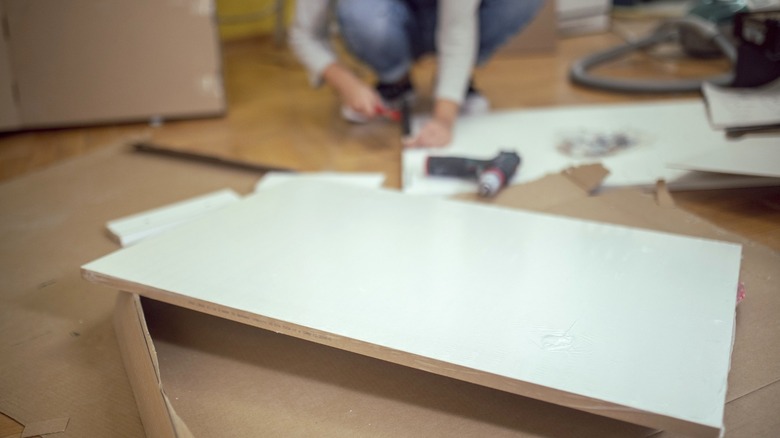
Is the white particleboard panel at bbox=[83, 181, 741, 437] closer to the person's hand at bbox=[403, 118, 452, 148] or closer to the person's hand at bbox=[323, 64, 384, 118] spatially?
the person's hand at bbox=[403, 118, 452, 148]

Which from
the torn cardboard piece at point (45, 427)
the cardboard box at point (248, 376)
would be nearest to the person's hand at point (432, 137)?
the cardboard box at point (248, 376)

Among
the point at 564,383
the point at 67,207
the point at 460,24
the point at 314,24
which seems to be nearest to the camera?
the point at 564,383

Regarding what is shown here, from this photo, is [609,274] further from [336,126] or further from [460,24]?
[336,126]

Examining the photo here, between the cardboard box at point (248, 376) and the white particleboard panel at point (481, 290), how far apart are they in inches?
3.1

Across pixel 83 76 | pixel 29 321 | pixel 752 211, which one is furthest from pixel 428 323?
pixel 83 76

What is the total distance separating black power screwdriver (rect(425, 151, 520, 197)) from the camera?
117cm

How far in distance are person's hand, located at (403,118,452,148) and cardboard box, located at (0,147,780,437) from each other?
17.0 inches

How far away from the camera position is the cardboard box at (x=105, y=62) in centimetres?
174

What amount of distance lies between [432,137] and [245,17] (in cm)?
143

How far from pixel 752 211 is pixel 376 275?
698 mm

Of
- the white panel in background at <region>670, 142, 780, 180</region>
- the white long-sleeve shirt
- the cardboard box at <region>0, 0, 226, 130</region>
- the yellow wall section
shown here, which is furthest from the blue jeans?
the yellow wall section

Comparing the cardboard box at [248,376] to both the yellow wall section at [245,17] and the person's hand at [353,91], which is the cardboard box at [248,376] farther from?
the yellow wall section at [245,17]

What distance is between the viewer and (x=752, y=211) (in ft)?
3.64

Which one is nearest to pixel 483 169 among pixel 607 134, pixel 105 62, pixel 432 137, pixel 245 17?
pixel 432 137
